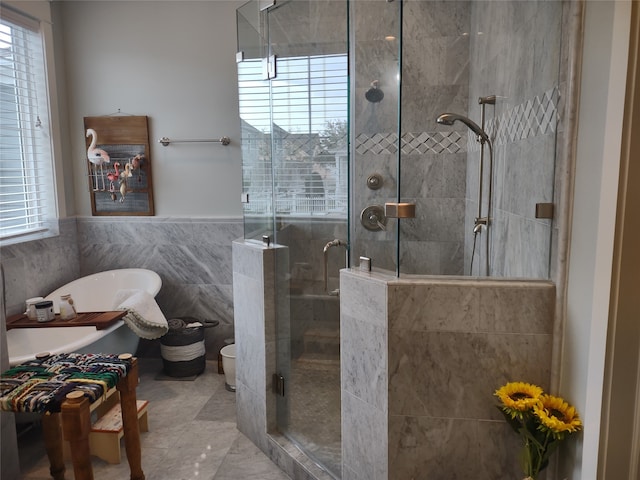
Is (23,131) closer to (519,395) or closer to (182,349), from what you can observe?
(182,349)

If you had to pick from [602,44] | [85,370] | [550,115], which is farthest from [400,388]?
[85,370]

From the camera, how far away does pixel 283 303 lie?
2504 mm

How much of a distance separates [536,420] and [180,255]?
288 centimetres

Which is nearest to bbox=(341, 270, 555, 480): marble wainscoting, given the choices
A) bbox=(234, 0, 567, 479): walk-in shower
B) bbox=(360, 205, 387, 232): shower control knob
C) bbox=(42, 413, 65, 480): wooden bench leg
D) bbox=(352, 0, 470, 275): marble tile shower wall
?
bbox=(234, 0, 567, 479): walk-in shower

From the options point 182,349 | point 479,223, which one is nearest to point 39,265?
point 182,349

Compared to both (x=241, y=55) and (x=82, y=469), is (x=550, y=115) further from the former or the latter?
(x=82, y=469)

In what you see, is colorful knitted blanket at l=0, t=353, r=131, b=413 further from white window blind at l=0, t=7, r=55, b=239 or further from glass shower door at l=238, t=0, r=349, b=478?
white window blind at l=0, t=7, r=55, b=239

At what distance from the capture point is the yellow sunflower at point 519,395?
150 centimetres

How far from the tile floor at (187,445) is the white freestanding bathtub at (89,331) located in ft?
1.53

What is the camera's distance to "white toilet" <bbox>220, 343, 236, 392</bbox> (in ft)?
10.6

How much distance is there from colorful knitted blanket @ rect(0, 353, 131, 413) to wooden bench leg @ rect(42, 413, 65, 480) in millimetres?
309

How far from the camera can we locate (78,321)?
2.90 m

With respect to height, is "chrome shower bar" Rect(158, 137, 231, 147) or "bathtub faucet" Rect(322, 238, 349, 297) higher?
"chrome shower bar" Rect(158, 137, 231, 147)

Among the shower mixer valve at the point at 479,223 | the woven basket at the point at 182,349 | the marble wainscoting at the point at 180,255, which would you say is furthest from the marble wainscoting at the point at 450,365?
the marble wainscoting at the point at 180,255
